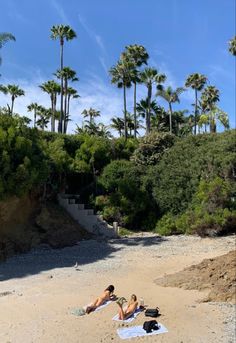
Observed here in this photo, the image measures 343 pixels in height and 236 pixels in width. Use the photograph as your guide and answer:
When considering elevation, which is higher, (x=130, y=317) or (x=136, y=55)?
(x=136, y=55)

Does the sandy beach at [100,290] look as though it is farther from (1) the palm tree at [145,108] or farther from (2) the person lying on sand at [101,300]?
(1) the palm tree at [145,108]

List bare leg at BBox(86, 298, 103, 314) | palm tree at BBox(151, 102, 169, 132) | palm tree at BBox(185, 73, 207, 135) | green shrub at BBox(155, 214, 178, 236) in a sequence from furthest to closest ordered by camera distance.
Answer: palm tree at BBox(185, 73, 207, 135) < palm tree at BBox(151, 102, 169, 132) < green shrub at BBox(155, 214, 178, 236) < bare leg at BBox(86, 298, 103, 314)

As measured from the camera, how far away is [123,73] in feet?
150

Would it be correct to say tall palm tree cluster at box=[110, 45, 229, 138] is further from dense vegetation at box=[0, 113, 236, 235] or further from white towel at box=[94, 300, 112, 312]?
white towel at box=[94, 300, 112, 312]

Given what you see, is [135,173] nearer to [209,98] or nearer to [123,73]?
[123,73]

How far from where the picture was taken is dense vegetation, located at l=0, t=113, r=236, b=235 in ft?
64.8

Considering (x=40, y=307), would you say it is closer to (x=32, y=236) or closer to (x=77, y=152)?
(x=32, y=236)

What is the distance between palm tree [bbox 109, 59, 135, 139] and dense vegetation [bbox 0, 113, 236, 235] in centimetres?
1662

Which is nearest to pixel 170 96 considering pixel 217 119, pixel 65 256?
pixel 217 119

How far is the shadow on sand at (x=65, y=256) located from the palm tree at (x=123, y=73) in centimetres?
2510

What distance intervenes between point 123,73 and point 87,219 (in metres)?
24.8

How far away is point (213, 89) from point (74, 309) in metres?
49.8

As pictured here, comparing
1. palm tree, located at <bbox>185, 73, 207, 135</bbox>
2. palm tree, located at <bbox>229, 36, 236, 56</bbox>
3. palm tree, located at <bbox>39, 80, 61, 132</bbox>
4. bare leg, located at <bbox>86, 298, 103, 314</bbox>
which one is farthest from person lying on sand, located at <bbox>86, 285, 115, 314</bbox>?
palm tree, located at <bbox>185, 73, 207, 135</bbox>

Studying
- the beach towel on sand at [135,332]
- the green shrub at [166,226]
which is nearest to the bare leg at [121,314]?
the beach towel on sand at [135,332]
